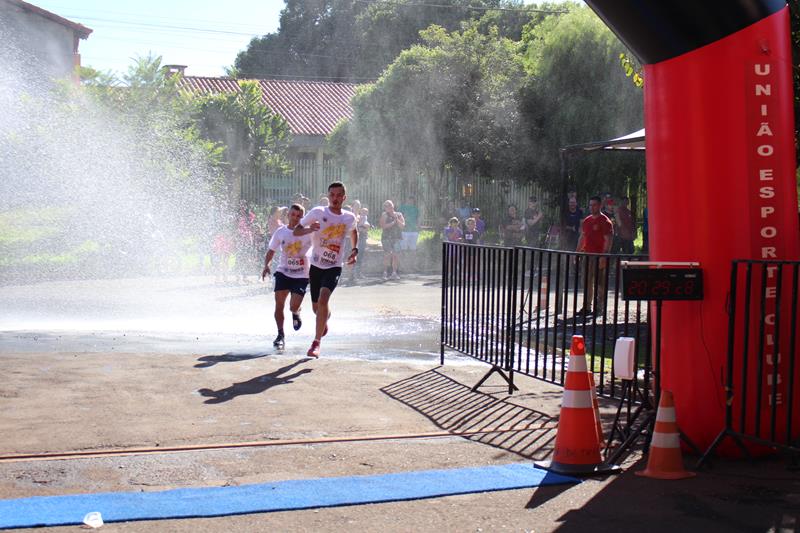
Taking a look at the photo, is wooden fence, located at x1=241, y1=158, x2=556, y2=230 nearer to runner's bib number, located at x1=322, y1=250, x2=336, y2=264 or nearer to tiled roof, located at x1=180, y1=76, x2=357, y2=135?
tiled roof, located at x1=180, y1=76, x2=357, y2=135

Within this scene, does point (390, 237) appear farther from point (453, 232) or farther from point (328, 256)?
point (328, 256)

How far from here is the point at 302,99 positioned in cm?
5544

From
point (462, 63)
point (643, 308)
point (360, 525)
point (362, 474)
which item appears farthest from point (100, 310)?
point (462, 63)

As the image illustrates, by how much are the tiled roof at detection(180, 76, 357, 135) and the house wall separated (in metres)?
6.21

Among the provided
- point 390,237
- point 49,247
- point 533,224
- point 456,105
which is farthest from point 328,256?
point 456,105

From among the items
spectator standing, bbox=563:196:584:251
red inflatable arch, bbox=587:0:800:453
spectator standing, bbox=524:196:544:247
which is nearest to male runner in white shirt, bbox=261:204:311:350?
red inflatable arch, bbox=587:0:800:453

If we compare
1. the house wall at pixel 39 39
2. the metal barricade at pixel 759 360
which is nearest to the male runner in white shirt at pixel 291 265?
the metal barricade at pixel 759 360

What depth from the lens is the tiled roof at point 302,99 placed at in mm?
51625

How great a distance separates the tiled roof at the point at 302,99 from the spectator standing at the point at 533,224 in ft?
74.2

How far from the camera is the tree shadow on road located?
28.4ft

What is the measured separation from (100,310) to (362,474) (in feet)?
35.3

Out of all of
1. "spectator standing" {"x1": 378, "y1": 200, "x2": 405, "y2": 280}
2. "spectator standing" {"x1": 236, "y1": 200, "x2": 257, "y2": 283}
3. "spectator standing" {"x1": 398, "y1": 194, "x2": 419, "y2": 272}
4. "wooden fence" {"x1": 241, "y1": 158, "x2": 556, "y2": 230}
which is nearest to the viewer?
"spectator standing" {"x1": 236, "y1": 200, "x2": 257, "y2": 283}

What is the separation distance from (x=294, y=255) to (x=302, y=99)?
1750 inches

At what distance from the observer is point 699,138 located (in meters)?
6.70
